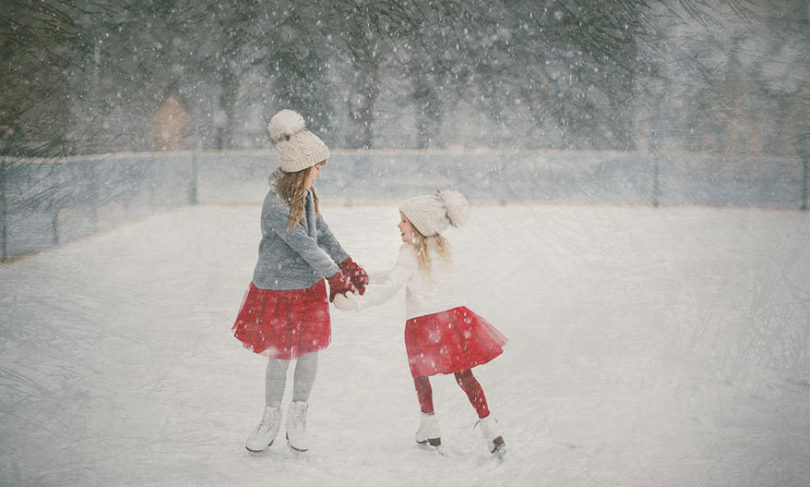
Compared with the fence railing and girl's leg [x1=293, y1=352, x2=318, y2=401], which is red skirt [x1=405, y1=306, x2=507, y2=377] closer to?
girl's leg [x1=293, y1=352, x2=318, y2=401]

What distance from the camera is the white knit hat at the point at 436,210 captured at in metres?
1.69

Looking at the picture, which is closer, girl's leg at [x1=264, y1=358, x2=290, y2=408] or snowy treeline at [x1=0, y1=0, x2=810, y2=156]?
girl's leg at [x1=264, y1=358, x2=290, y2=408]

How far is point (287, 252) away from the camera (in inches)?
68.0

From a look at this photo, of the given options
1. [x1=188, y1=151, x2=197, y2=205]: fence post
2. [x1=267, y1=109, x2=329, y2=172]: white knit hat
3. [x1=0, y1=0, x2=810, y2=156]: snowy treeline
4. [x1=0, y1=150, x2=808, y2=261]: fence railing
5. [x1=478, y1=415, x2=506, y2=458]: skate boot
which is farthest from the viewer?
[x1=188, y1=151, x2=197, y2=205]: fence post

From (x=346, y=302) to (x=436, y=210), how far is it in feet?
1.00

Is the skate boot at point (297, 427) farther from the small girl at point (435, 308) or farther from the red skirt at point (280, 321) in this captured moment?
the small girl at point (435, 308)

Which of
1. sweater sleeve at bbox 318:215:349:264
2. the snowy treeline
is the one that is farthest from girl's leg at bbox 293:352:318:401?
the snowy treeline

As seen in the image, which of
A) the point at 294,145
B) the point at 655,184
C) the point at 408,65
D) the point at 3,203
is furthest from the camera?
the point at 655,184

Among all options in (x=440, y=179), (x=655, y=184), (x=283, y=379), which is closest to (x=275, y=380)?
(x=283, y=379)

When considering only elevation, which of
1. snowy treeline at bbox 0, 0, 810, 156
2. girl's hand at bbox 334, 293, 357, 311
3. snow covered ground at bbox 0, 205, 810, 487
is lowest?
snow covered ground at bbox 0, 205, 810, 487

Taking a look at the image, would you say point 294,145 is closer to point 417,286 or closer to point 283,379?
point 417,286

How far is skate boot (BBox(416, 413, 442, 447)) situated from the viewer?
5.91 ft

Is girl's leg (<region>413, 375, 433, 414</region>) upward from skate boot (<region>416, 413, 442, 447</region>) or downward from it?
upward

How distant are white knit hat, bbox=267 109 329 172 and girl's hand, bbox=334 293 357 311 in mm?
316
